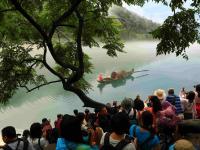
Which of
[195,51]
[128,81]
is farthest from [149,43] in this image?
[128,81]

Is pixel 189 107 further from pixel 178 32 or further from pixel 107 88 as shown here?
pixel 107 88

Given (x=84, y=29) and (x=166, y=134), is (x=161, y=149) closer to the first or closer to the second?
(x=166, y=134)

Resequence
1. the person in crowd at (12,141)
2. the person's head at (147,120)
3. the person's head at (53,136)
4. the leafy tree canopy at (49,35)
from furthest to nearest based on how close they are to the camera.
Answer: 1. the leafy tree canopy at (49,35)
2. the person's head at (53,136)
3. the person's head at (147,120)
4. the person in crowd at (12,141)

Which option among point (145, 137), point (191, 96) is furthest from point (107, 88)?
point (145, 137)

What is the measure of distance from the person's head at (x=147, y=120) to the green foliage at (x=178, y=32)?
1.96 m

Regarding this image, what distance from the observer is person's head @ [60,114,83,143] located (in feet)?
12.8

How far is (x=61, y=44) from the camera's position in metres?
11.1

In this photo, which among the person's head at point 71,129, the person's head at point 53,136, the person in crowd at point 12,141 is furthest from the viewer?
the person's head at point 53,136

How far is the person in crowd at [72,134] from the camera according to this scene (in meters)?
3.91

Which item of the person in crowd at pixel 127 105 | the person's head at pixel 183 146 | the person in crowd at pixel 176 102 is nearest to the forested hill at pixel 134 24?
the person in crowd at pixel 176 102

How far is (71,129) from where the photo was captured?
154 inches

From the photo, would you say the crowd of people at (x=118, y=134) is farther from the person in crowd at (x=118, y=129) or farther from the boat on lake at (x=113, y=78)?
the boat on lake at (x=113, y=78)

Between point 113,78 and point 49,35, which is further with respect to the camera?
point 113,78

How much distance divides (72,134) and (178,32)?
374 centimetres
